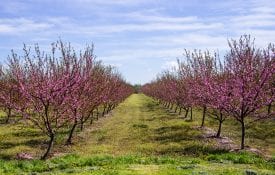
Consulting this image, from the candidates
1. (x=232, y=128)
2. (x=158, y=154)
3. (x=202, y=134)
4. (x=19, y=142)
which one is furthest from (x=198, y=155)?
(x=232, y=128)

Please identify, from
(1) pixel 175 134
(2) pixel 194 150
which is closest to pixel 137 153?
(2) pixel 194 150

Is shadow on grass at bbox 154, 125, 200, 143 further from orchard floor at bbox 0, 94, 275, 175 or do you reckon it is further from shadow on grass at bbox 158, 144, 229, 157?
shadow on grass at bbox 158, 144, 229, 157

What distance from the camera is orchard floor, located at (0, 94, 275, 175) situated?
55.7ft

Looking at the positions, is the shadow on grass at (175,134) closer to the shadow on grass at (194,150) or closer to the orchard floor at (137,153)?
the orchard floor at (137,153)

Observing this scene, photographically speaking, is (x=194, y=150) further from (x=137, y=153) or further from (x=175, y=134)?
(x=175, y=134)

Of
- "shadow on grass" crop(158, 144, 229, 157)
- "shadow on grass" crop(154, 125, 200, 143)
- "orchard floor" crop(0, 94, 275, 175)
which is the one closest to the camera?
"orchard floor" crop(0, 94, 275, 175)

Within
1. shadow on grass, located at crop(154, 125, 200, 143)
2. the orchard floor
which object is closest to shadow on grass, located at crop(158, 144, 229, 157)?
the orchard floor

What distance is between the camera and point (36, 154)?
21.6 meters

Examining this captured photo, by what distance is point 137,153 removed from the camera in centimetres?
2192

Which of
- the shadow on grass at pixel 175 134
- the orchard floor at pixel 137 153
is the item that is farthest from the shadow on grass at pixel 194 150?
the shadow on grass at pixel 175 134

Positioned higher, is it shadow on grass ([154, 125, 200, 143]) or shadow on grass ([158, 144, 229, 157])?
shadow on grass ([154, 125, 200, 143])

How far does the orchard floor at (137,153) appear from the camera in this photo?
17.0 meters

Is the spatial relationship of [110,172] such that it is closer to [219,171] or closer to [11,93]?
[219,171]

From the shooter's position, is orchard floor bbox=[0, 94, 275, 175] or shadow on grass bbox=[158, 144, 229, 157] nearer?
orchard floor bbox=[0, 94, 275, 175]
